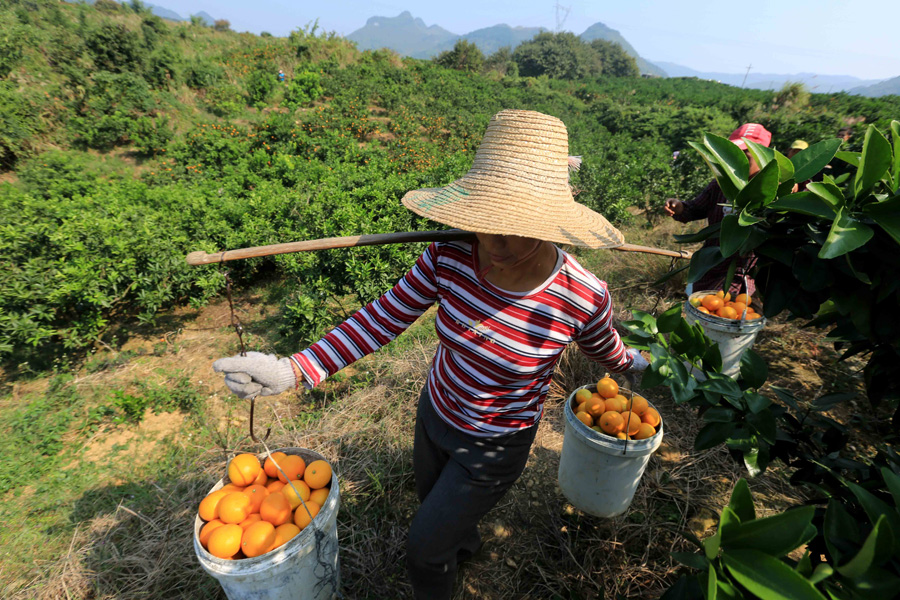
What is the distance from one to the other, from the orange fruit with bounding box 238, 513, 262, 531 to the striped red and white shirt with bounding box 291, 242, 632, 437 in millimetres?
611

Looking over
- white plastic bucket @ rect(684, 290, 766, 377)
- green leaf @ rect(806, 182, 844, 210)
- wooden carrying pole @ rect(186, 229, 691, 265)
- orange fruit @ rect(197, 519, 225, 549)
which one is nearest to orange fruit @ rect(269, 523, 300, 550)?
orange fruit @ rect(197, 519, 225, 549)

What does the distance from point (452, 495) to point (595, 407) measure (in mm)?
1144

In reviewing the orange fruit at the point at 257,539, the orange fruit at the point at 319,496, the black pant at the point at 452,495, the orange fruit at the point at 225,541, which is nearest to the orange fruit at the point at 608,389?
the black pant at the point at 452,495

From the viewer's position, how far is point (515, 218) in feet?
4.34

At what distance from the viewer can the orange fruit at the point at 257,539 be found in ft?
4.96

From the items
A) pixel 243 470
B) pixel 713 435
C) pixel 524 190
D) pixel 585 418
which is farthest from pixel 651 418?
pixel 243 470

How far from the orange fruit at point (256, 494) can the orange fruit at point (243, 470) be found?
4 centimetres

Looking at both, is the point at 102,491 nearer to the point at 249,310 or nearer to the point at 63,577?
the point at 63,577

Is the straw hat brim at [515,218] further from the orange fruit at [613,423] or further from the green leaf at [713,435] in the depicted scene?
the orange fruit at [613,423]

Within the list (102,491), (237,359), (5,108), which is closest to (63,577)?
(102,491)

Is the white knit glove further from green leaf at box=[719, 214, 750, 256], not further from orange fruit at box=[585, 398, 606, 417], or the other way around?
green leaf at box=[719, 214, 750, 256]

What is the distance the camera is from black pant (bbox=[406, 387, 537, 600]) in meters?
1.54

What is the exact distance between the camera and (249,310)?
18.4 ft

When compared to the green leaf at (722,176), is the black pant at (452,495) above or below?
below
